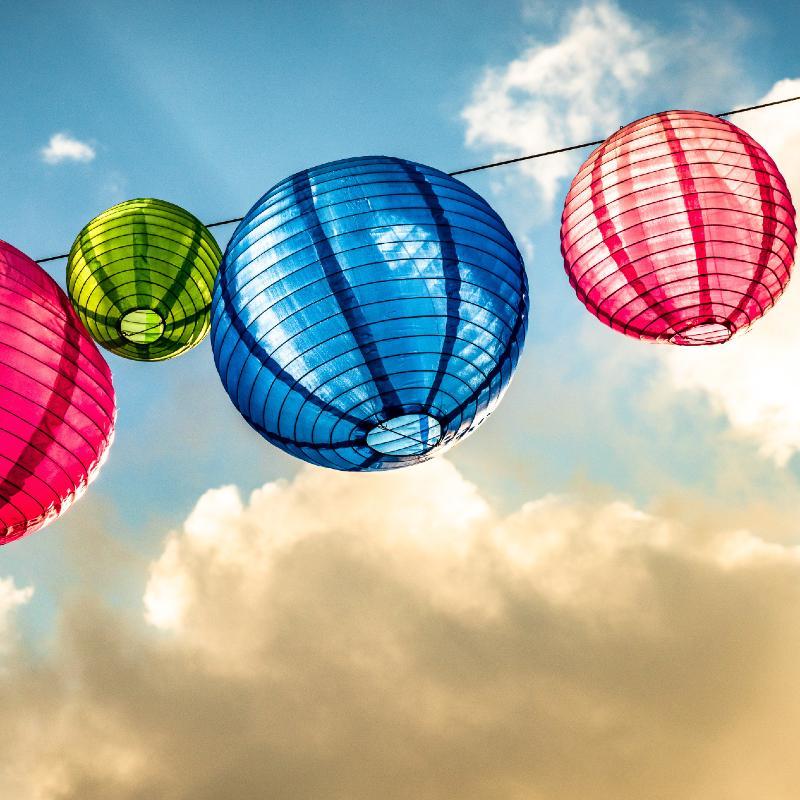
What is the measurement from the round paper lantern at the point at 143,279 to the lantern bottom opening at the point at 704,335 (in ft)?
8.58

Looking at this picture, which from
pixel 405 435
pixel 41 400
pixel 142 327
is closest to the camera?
pixel 41 400

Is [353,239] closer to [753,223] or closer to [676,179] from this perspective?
[676,179]

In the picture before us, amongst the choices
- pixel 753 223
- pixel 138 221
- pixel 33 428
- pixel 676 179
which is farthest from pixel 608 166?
pixel 33 428

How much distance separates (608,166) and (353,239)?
167 cm

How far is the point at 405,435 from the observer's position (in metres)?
2.59

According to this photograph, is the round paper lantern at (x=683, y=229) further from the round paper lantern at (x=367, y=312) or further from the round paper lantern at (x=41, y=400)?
the round paper lantern at (x=41, y=400)

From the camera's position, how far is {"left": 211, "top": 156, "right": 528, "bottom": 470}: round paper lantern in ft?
7.57

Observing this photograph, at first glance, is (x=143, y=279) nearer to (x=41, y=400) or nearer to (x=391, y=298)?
(x=41, y=400)

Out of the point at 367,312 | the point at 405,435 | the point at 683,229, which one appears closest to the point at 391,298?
the point at 367,312

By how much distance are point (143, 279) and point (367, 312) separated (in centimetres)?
200

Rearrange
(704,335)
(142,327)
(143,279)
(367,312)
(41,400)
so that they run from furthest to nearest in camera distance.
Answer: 1. (142,327)
2. (143,279)
3. (704,335)
4. (41,400)
5. (367,312)

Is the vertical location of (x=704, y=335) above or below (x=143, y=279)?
below

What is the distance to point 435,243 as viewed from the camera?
7.91ft

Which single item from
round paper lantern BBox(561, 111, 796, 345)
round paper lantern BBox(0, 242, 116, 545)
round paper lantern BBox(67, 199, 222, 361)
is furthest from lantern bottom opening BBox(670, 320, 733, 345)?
round paper lantern BBox(0, 242, 116, 545)
